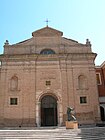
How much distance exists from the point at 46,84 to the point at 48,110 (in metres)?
2.93

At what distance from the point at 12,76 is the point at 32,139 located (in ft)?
37.8

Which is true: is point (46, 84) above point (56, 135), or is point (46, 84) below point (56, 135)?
above

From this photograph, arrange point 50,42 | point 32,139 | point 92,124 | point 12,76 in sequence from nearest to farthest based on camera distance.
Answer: point 32,139, point 92,124, point 12,76, point 50,42

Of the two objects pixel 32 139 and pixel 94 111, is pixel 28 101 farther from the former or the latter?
pixel 32 139

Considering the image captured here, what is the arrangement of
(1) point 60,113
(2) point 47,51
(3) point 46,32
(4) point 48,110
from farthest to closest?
(3) point 46,32 < (2) point 47,51 < (4) point 48,110 < (1) point 60,113

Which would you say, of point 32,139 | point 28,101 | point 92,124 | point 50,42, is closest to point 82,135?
point 32,139

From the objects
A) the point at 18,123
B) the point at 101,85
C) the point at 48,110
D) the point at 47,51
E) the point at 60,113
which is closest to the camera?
the point at 18,123

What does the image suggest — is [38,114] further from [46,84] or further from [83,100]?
[83,100]

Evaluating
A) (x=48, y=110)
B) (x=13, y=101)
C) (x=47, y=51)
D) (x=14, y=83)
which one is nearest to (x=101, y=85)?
(x=48, y=110)

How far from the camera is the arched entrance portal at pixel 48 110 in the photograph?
944 inches

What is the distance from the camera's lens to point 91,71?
2481cm

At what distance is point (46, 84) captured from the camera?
24094 millimetres

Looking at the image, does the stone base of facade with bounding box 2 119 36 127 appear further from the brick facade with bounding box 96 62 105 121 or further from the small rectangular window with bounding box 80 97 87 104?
the brick facade with bounding box 96 62 105 121

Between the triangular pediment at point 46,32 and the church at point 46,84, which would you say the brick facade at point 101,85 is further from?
the triangular pediment at point 46,32
